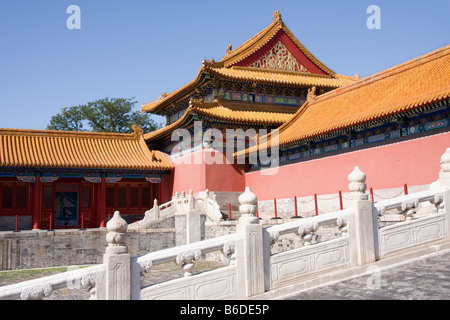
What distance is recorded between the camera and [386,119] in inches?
509

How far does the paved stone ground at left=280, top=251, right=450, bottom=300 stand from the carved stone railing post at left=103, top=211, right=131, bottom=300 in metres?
2.16

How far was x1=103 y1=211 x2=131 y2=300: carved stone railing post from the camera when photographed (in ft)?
19.0

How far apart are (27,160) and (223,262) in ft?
34.3

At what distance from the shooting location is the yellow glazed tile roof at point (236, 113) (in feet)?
65.9

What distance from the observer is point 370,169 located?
559 inches

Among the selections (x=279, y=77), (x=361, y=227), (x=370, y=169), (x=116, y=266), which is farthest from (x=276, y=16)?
(x=116, y=266)

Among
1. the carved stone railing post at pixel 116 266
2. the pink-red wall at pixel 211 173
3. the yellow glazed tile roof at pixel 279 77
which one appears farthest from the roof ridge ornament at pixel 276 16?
the carved stone railing post at pixel 116 266

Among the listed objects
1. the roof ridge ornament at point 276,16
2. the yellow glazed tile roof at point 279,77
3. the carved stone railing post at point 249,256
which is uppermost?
the roof ridge ornament at point 276,16

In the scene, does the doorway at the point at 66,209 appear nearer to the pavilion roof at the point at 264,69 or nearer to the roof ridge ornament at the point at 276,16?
the pavilion roof at the point at 264,69

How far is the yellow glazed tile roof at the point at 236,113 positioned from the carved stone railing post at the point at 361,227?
1310 cm

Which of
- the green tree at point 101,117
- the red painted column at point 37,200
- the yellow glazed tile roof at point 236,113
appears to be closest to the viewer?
the yellow glazed tile roof at point 236,113

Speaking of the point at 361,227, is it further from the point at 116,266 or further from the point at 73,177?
the point at 73,177
